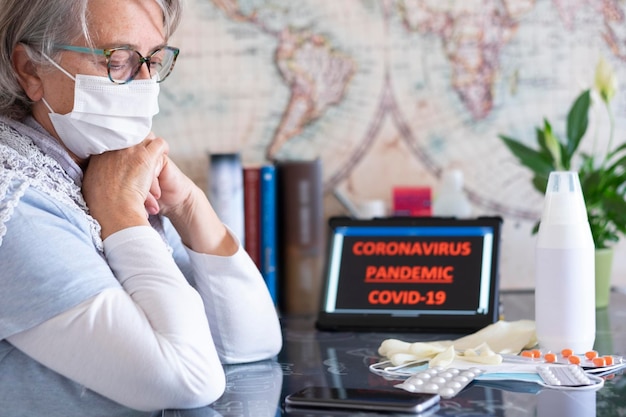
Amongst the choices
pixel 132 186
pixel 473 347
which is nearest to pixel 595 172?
pixel 473 347

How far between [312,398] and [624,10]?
1.35 m

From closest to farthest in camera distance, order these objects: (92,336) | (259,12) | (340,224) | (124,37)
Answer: (92,336)
(124,37)
(340,224)
(259,12)

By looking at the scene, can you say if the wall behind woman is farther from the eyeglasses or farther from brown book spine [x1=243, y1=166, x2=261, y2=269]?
the eyeglasses

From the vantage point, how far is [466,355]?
1.27 m

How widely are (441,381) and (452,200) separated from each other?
790mm

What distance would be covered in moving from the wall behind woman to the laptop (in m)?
0.36

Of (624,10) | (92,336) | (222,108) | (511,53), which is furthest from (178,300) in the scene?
(624,10)

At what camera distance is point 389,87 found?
197 centimetres

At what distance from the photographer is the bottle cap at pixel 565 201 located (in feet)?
4.12

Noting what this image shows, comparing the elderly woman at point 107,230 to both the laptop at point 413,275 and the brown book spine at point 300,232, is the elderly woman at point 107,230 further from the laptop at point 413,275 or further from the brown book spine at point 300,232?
the brown book spine at point 300,232

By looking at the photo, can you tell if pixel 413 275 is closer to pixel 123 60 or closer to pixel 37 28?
pixel 123 60

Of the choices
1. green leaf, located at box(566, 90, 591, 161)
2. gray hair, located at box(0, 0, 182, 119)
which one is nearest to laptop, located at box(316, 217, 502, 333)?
green leaf, located at box(566, 90, 591, 161)

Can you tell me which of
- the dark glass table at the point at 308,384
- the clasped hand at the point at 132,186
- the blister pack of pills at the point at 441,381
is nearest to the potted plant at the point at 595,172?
the dark glass table at the point at 308,384

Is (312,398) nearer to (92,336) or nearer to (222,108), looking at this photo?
(92,336)
